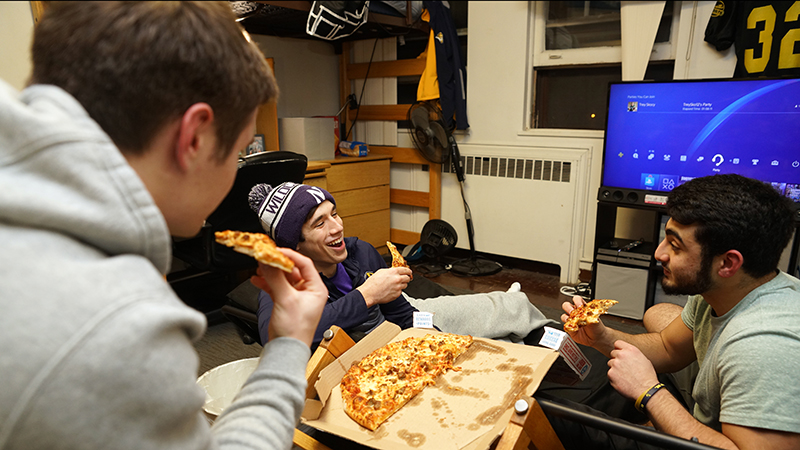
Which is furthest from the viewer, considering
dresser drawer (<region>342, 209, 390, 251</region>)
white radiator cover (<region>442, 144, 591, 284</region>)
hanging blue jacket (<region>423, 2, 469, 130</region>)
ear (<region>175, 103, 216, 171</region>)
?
dresser drawer (<region>342, 209, 390, 251</region>)

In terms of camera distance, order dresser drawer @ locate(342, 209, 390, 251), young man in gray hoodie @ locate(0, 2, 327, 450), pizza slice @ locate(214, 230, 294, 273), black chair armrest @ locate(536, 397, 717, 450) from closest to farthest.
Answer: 1. young man in gray hoodie @ locate(0, 2, 327, 450)
2. pizza slice @ locate(214, 230, 294, 273)
3. black chair armrest @ locate(536, 397, 717, 450)
4. dresser drawer @ locate(342, 209, 390, 251)

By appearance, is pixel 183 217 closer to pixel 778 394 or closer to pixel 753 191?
pixel 778 394

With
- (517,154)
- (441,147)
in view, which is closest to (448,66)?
(441,147)

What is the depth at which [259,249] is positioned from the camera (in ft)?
2.67

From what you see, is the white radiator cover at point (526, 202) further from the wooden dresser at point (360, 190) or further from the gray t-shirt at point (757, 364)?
the gray t-shirt at point (757, 364)

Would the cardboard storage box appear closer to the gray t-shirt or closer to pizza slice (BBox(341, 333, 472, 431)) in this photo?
pizza slice (BBox(341, 333, 472, 431))

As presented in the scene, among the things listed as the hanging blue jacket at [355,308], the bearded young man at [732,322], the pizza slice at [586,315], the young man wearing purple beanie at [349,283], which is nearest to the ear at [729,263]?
the bearded young man at [732,322]

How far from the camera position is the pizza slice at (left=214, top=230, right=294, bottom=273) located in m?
0.80

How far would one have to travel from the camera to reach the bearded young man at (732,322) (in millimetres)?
1145

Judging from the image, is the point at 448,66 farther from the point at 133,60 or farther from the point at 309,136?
the point at 133,60

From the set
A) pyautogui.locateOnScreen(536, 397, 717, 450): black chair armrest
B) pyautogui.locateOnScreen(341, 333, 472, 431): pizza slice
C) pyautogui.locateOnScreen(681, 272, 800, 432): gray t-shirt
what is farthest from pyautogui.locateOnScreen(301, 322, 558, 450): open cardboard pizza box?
pyautogui.locateOnScreen(681, 272, 800, 432): gray t-shirt

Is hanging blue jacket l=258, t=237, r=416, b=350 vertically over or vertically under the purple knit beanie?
under

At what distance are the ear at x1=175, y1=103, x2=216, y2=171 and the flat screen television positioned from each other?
10.4 feet

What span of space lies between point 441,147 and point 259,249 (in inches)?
141
